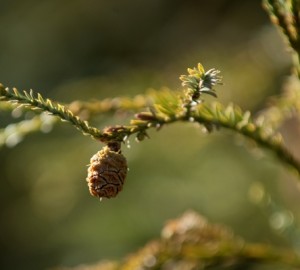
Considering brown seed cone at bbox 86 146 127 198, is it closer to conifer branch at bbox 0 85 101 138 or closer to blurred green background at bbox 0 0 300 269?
conifer branch at bbox 0 85 101 138

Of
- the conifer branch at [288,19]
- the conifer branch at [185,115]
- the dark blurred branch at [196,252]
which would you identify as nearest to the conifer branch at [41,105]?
the conifer branch at [185,115]

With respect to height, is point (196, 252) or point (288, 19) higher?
point (288, 19)

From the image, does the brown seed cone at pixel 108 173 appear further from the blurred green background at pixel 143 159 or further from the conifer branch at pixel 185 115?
the blurred green background at pixel 143 159

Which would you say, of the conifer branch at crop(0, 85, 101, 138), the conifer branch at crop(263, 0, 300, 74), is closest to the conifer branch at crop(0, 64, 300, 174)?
the conifer branch at crop(0, 85, 101, 138)

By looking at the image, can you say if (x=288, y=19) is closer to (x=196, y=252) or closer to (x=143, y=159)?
(x=196, y=252)

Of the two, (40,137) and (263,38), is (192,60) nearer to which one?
(263,38)

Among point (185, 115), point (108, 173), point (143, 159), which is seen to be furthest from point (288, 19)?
point (143, 159)

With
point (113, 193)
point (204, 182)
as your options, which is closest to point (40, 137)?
point (204, 182)
